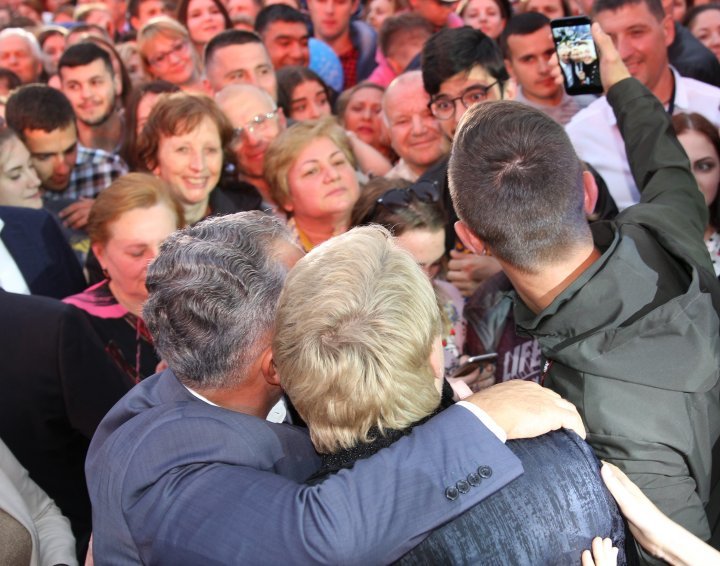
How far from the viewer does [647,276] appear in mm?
1893

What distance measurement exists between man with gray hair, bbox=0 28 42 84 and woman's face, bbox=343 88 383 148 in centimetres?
275

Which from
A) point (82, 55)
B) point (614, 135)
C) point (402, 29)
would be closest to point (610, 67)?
point (614, 135)

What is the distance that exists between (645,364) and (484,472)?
1.71ft

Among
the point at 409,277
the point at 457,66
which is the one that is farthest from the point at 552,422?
the point at 457,66

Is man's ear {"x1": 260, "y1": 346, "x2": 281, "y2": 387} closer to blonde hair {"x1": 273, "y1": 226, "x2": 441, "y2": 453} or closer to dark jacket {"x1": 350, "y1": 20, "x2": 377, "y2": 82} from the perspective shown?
blonde hair {"x1": 273, "y1": 226, "x2": 441, "y2": 453}

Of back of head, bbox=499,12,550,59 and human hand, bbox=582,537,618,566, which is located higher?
back of head, bbox=499,12,550,59

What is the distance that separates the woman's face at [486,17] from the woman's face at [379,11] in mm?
1101

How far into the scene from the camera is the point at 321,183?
3.76m

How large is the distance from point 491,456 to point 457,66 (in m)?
2.57

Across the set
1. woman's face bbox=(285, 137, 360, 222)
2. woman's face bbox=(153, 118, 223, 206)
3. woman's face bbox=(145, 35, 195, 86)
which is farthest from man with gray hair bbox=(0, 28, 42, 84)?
woman's face bbox=(285, 137, 360, 222)

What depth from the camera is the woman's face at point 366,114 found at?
17.8 ft

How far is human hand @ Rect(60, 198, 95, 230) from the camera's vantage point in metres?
4.26

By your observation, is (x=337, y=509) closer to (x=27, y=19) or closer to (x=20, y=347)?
(x=20, y=347)

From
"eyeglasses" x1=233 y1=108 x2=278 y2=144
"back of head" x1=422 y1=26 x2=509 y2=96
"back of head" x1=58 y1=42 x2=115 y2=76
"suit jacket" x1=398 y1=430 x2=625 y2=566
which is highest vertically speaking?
"back of head" x1=58 y1=42 x2=115 y2=76
